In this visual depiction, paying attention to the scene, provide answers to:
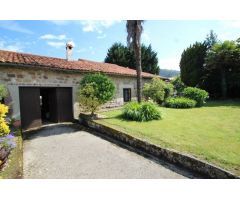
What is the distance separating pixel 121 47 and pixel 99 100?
23.7m

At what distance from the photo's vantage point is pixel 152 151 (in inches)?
242

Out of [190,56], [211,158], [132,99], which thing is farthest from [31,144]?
[190,56]

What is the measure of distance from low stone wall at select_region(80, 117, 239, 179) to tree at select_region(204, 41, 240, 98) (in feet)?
51.2

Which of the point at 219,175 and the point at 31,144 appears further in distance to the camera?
the point at 31,144

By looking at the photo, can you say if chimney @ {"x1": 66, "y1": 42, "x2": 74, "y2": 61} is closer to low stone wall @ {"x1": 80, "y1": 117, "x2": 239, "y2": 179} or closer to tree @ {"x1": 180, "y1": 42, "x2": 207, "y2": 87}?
low stone wall @ {"x1": 80, "y1": 117, "x2": 239, "y2": 179}

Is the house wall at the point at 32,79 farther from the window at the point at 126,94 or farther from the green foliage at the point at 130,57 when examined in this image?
the green foliage at the point at 130,57

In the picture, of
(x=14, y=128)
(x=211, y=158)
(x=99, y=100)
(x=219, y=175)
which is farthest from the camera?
(x=99, y=100)

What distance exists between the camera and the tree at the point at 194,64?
2172cm

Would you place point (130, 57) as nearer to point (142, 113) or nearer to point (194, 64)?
point (194, 64)

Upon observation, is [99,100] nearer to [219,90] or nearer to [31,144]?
[31,144]

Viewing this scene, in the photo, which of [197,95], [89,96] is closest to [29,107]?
[89,96]

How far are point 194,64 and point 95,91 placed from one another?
15944 millimetres

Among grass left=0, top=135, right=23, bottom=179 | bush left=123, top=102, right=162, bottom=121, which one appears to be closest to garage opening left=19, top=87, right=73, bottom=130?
bush left=123, top=102, right=162, bottom=121

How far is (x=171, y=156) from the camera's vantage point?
548 cm
